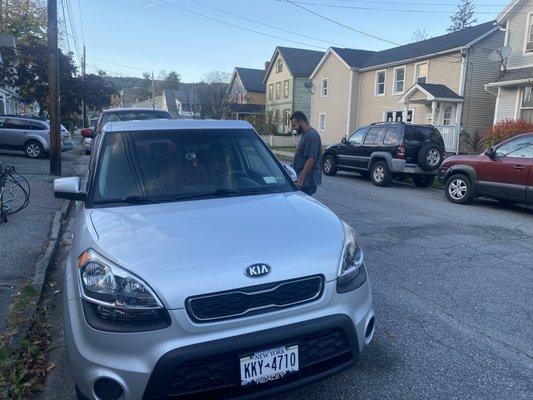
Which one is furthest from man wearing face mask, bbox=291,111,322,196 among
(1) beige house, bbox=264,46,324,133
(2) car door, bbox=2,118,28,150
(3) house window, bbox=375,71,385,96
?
(1) beige house, bbox=264,46,324,133

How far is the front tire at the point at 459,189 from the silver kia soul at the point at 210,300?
844 cm

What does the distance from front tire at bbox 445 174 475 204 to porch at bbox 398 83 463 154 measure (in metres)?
11.0

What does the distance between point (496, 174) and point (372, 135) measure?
5.03 m

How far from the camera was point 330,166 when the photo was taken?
16.2 metres

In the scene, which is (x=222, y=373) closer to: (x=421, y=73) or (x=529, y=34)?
(x=529, y=34)

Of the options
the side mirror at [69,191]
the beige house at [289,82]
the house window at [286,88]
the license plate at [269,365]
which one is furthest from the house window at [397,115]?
the license plate at [269,365]

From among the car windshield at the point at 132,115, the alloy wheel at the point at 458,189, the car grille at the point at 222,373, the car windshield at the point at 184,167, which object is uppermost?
the car windshield at the point at 132,115

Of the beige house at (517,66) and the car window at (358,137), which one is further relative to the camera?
the beige house at (517,66)

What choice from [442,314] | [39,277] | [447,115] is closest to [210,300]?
[442,314]

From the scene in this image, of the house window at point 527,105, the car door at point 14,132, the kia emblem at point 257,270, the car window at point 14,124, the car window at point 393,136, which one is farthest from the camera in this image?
the car window at point 14,124

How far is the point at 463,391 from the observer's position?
121 inches

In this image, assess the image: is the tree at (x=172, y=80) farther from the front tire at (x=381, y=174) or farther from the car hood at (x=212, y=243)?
the car hood at (x=212, y=243)

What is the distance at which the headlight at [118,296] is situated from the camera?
93.0 inches

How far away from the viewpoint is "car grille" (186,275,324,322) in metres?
2.39
